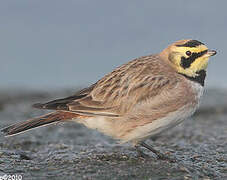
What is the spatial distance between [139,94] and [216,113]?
18.7 feet

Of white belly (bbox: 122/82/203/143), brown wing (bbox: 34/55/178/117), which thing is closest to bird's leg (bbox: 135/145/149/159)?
white belly (bbox: 122/82/203/143)

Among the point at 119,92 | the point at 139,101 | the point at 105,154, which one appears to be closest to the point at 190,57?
the point at 139,101

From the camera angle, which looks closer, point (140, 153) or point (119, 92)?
point (119, 92)

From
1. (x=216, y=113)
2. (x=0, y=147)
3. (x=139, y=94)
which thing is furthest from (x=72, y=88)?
(x=139, y=94)

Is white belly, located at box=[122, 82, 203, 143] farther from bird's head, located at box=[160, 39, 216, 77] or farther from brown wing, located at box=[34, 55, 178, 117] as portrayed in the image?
bird's head, located at box=[160, 39, 216, 77]

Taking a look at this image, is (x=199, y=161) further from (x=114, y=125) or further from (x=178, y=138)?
(x=178, y=138)

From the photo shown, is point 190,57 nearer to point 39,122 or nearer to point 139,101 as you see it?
point 139,101

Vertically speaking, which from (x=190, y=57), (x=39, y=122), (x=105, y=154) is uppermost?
(x=190, y=57)

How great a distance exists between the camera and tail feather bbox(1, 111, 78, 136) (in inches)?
245

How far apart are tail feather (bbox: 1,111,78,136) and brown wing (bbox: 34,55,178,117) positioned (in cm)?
15

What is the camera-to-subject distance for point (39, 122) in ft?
20.5

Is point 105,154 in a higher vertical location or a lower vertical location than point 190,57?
lower

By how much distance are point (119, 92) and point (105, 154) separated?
90 centimetres

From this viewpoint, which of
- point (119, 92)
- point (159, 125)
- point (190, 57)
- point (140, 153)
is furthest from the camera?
point (190, 57)
